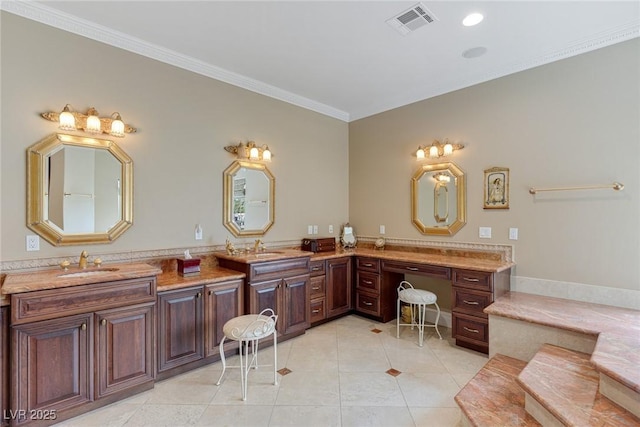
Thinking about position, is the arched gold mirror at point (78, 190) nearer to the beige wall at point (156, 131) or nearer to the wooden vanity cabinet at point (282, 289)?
the beige wall at point (156, 131)

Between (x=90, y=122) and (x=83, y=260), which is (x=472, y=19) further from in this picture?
(x=83, y=260)

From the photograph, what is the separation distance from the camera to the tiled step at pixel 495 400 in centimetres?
185

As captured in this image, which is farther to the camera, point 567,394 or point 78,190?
point 78,190

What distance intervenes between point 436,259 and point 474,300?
2.14ft

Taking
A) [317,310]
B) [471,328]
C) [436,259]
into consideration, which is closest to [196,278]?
[317,310]

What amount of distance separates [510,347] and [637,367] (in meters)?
1.03

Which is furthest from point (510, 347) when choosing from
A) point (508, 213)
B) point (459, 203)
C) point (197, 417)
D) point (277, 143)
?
point (277, 143)

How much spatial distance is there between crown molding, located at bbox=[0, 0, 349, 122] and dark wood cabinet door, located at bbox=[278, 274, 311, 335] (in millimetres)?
2428

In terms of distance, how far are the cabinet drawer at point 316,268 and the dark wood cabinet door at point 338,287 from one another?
0.34ft

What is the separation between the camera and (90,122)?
2.58 m

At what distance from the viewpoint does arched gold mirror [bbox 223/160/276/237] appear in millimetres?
3566

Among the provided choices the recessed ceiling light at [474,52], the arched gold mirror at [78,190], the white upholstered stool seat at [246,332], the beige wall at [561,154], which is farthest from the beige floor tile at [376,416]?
the recessed ceiling light at [474,52]

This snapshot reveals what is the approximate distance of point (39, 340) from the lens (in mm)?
1986

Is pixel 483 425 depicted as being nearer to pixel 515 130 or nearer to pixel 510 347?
pixel 510 347
